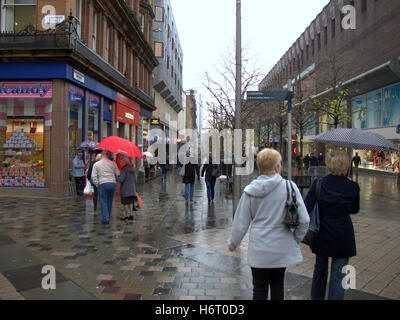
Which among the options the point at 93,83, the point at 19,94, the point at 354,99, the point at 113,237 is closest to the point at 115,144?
the point at 113,237

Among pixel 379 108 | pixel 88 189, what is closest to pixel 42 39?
pixel 88 189

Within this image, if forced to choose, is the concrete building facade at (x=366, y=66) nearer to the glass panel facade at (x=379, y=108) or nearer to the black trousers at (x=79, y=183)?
the glass panel facade at (x=379, y=108)

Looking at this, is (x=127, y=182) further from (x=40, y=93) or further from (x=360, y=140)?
(x=40, y=93)

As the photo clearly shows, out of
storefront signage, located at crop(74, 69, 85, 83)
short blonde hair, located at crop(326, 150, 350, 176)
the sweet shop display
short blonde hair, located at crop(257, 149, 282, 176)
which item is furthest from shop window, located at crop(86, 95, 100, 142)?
short blonde hair, located at crop(257, 149, 282, 176)

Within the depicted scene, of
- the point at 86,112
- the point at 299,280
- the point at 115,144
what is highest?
the point at 86,112

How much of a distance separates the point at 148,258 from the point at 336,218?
3231mm

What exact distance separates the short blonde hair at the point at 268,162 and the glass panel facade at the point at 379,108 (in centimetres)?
2552

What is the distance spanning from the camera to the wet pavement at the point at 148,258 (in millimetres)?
4418

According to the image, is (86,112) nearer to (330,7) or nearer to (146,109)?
(146,109)

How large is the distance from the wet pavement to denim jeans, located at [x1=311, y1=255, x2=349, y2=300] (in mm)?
344

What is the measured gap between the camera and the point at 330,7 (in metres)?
39.1

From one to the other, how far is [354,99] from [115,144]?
3283 cm

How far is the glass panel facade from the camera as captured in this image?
1089 inches
